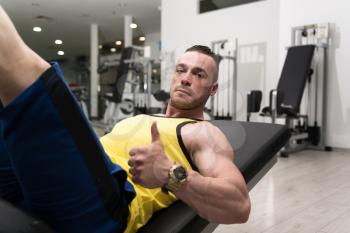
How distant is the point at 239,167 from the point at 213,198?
404 mm

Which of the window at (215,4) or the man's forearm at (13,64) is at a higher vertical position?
the window at (215,4)

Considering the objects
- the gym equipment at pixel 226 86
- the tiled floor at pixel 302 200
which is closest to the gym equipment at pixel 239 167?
the tiled floor at pixel 302 200

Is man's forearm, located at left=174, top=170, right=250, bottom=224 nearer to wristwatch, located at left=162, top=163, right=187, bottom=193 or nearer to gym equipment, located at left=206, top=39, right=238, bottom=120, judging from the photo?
wristwatch, located at left=162, top=163, right=187, bottom=193

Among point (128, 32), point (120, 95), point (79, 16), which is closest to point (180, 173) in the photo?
point (120, 95)

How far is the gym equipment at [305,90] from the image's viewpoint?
3986 mm

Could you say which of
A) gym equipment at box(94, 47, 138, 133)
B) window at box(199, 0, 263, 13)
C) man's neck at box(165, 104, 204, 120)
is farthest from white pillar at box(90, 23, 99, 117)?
Answer: man's neck at box(165, 104, 204, 120)

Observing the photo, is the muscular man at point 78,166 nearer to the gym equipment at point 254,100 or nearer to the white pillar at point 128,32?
the gym equipment at point 254,100

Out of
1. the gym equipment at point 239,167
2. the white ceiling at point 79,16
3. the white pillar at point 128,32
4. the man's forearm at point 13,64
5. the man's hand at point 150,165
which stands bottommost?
the gym equipment at point 239,167

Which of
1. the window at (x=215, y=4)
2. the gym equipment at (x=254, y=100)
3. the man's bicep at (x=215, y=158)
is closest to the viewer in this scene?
the man's bicep at (x=215, y=158)

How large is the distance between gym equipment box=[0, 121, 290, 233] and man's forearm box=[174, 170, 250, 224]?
0.14 meters

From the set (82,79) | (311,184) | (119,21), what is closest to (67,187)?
(311,184)

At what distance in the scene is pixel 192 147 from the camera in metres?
1.05

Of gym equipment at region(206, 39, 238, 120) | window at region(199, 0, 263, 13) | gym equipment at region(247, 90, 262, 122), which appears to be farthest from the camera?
window at region(199, 0, 263, 13)

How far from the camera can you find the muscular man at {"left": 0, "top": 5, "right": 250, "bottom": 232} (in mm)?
652
